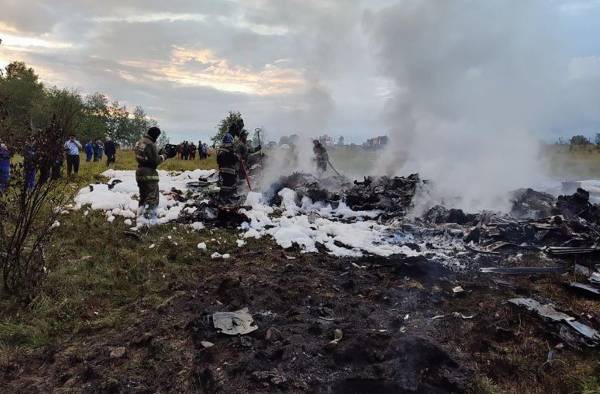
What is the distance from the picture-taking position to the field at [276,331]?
4039 mm

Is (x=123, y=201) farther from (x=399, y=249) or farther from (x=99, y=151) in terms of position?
(x=99, y=151)

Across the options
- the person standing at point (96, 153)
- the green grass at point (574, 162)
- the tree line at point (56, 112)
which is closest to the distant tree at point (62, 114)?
the tree line at point (56, 112)

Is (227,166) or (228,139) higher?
(228,139)

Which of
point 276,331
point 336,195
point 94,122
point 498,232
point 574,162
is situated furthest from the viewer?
point 94,122

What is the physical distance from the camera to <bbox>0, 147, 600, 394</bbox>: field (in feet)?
13.3

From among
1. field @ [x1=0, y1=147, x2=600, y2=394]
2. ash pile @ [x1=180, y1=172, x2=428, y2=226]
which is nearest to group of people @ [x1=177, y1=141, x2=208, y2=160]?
ash pile @ [x1=180, y1=172, x2=428, y2=226]

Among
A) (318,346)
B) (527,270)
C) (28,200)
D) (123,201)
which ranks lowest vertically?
(318,346)

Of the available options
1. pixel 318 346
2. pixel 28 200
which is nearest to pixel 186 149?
pixel 28 200

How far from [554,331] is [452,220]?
606 cm

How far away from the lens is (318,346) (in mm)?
4531

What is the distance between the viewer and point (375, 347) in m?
4.52

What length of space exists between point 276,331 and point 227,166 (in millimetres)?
7943

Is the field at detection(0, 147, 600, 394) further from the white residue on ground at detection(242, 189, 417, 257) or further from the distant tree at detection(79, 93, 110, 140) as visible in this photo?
the distant tree at detection(79, 93, 110, 140)

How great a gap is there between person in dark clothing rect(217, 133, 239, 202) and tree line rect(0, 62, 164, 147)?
2.01 meters
